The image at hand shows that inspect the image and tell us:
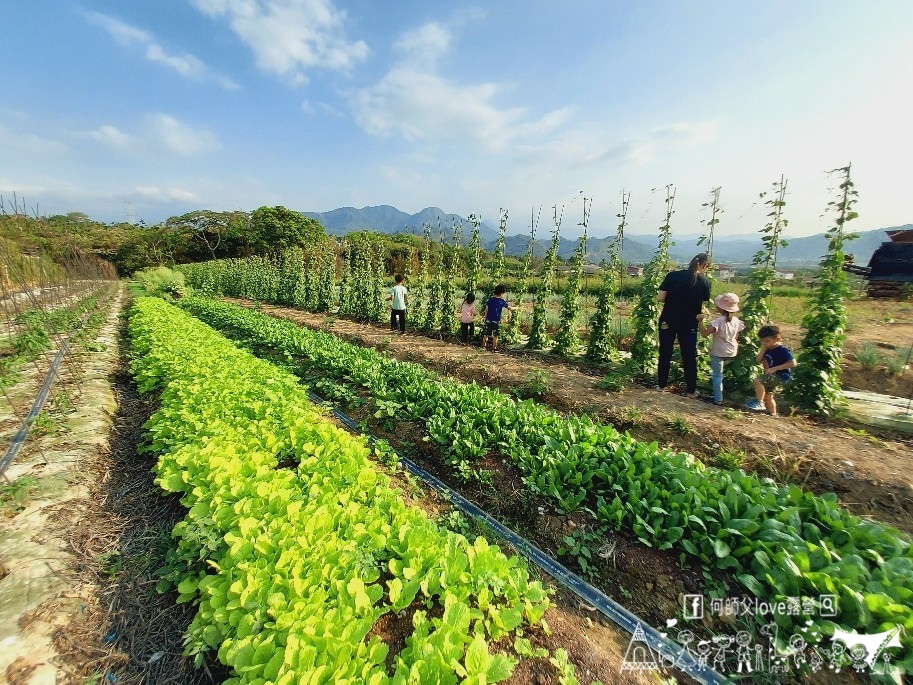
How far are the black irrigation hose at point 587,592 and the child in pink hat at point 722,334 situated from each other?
→ 15.0 feet

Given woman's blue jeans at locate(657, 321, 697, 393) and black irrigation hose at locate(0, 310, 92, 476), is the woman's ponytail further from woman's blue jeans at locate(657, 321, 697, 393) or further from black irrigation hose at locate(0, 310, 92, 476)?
black irrigation hose at locate(0, 310, 92, 476)

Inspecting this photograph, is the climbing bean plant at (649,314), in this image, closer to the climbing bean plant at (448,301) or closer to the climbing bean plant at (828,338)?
the climbing bean plant at (828,338)

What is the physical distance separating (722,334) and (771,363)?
2.45 ft

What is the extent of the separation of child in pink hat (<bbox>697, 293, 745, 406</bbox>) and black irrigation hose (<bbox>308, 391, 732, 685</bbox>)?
4.59 m

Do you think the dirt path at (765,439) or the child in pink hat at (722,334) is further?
the child in pink hat at (722,334)

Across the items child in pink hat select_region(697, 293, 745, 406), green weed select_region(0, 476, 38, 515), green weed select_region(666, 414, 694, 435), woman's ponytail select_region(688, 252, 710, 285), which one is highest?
woman's ponytail select_region(688, 252, 710, 285)

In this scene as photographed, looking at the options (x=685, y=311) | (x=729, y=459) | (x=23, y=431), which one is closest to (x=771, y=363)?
(x=685, y=311)

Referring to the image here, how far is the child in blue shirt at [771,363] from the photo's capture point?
17.5ft

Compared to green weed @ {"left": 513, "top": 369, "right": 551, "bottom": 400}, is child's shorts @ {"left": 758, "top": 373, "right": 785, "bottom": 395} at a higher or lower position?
higher

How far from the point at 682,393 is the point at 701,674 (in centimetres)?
507

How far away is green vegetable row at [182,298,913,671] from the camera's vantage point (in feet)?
7.66

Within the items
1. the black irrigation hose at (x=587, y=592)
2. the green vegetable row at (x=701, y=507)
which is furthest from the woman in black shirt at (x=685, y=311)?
the black irrigation hose at (x=587, y=592)

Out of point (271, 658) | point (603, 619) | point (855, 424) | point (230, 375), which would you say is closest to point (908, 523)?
point (855, 424)

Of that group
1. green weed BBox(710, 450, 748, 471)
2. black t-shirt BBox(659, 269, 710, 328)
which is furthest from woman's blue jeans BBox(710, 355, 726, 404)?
green weed BBox(710, 450, 748, 471)
